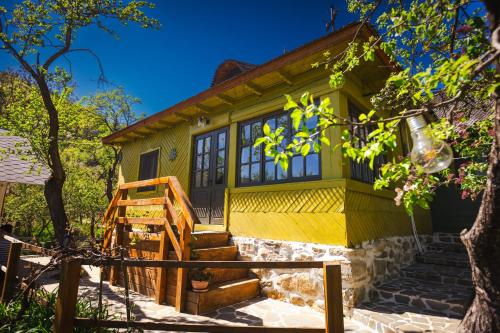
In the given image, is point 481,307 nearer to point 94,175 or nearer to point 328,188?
point 328,188

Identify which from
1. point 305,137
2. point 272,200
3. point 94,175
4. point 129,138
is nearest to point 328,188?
point 272,200

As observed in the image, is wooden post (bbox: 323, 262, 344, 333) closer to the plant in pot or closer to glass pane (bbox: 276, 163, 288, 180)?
the plant in pot

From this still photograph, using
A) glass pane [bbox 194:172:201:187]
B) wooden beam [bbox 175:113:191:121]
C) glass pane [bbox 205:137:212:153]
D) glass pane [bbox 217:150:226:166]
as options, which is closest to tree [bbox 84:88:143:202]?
wooden beam [bbox 175:113:191:121]

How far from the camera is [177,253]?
4.23 metres

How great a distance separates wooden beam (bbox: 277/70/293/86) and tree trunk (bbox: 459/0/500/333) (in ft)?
12.9

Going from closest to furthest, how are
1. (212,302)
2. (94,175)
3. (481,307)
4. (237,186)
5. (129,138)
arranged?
(481,307) → (212,302) → (237,186) → (129,138) → (94,175)

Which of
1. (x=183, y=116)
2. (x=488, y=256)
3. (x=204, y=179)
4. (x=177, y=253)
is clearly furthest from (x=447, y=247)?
(x=183, y=116)

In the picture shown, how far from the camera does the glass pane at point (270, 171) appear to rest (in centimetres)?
542

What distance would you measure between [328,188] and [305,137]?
10.1ft

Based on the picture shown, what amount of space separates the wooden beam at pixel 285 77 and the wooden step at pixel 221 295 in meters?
4.05

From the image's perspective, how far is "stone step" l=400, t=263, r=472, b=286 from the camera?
4.54 m

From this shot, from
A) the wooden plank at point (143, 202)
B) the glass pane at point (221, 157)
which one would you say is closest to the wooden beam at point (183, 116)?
the glass pane at point (221, 157)

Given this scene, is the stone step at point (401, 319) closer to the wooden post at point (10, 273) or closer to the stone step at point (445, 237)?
the stone step at point (445, 237)

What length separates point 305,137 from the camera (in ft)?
5.18
